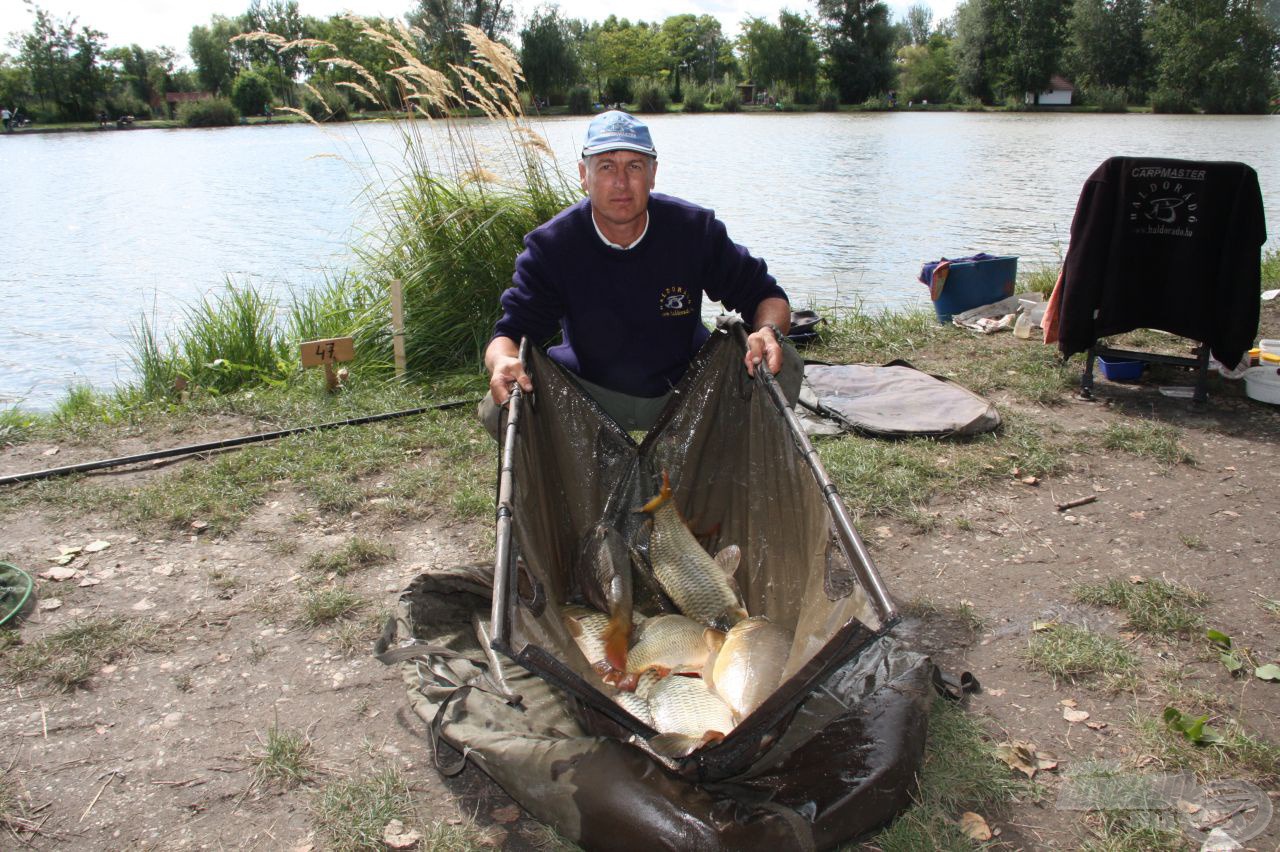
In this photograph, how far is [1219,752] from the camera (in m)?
1.98

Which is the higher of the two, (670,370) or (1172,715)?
(670,370)

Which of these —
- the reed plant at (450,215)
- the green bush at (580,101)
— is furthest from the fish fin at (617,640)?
the green bush at (580,101)

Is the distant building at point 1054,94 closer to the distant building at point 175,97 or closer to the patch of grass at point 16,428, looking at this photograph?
the distant building at point 175,97

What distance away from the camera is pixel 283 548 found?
3076 mm

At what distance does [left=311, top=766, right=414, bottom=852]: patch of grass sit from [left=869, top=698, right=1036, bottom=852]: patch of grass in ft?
3.18

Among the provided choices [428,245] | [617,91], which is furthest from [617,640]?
[617,91]

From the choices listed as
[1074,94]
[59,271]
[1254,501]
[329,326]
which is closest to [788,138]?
[59,271]

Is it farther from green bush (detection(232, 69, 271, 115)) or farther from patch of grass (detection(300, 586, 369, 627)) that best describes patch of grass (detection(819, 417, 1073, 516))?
green bush (detection(232, 69, 271, 115))

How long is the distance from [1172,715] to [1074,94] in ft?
202

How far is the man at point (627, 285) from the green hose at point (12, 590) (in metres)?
1.48

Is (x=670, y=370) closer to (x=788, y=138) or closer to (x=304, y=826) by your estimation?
(x=304, y=826)

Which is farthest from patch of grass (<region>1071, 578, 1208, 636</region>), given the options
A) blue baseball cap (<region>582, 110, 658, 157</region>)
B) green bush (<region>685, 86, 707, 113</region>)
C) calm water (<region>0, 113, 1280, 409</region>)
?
green bush (<region>685, 86, 707, 113</region>)

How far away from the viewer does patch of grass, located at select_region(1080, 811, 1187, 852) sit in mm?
1754

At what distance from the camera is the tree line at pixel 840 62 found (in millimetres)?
39281
